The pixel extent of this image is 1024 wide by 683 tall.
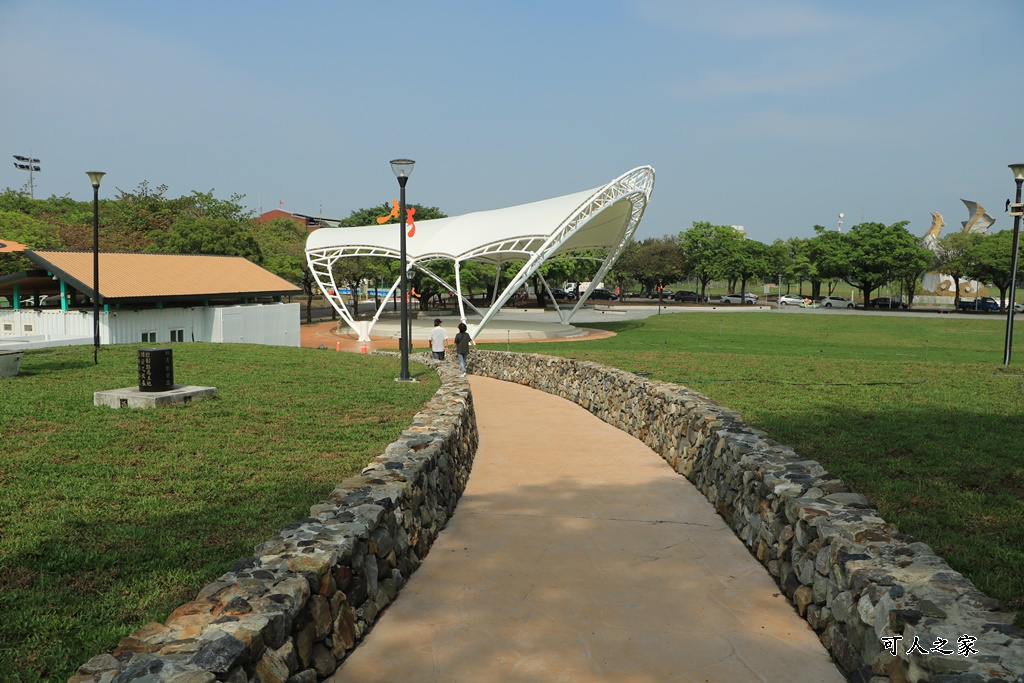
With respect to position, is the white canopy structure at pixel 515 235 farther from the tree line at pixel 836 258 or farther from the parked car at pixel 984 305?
the parked car at pixel 984 305

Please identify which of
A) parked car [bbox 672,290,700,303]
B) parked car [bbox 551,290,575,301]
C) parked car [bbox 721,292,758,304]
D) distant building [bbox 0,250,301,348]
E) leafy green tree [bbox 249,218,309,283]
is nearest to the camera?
distant building [bbox 0,250,301,348]

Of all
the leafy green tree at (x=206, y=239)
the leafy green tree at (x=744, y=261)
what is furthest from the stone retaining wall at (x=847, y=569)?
the leafy green tree at (x=744, y=261)

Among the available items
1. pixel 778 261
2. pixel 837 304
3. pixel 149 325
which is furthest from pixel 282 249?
pixel 778 261

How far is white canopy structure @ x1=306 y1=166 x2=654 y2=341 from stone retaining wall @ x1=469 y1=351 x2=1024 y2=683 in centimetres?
2811

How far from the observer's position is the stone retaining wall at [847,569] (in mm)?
3635

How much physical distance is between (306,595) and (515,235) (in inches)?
1381

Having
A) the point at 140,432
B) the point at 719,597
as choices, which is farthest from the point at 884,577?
the point at 140,432

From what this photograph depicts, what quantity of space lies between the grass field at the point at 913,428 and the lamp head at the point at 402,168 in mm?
7567

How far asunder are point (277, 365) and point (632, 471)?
10.2 meters

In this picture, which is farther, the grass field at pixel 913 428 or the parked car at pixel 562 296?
the parked car at pixel 562 296

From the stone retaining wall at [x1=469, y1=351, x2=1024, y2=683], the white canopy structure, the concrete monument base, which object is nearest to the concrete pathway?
the stone retaining wall at [x1=469, y1=351, x2=1024, y2=683]

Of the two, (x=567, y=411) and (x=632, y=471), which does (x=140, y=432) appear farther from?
(x=567, y=411)

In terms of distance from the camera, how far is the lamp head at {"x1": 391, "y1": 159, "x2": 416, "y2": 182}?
16516 millimetres

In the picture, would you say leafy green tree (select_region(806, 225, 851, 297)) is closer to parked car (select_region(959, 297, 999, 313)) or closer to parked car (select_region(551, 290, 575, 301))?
parked car (select_region(959, 297, 999, 313))
